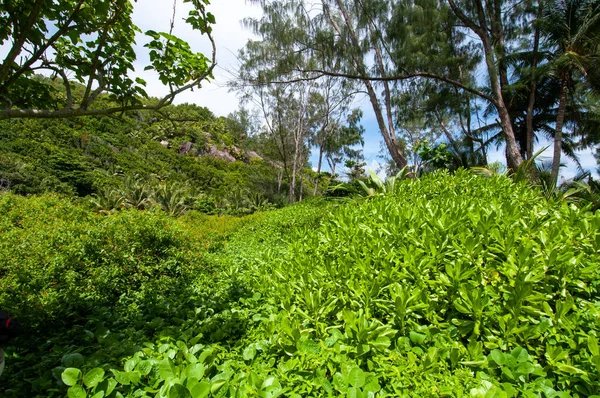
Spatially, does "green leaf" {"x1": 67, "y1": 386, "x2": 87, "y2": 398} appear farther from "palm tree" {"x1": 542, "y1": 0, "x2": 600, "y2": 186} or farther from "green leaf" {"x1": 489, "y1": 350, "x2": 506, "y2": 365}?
"palm tree" {"x1": 542, "y1": 0, "x2": 600, "y2": 186}

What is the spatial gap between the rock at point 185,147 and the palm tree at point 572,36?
30.3 metres

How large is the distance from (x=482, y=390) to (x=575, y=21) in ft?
43.4

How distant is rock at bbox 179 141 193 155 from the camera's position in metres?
31.8

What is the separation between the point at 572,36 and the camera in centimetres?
898

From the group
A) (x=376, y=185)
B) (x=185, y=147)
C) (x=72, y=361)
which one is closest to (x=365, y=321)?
(x=72, y=361)

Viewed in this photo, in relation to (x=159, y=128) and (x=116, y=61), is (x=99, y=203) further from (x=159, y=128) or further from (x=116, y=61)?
(x=159, y=128)

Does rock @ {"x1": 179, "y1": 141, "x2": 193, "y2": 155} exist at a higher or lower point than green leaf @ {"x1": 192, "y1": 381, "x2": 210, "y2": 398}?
higher

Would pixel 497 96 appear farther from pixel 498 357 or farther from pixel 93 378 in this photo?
pixel 93 378

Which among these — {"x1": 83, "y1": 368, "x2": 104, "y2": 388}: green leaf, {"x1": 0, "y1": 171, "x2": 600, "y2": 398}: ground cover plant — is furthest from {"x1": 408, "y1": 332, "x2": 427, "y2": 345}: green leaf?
{"x1": 83, "y1": 368, "x2": 104, "y2": 388}: green leaf

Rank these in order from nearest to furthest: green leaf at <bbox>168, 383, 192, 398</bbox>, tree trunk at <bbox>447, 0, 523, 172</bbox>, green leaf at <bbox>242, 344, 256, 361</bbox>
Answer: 1. green leaf at <bbox>168, 383, 192, 398</bbox>
2. green leaf at <bbox>242, 344, 256, 361</bbox>
3. tree trunk at <bbox>447, 0, 523, 172</bbox>

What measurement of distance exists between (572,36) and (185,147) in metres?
31.3

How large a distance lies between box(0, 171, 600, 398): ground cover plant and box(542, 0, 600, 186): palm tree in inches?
340

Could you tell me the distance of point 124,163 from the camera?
23062 millimetres

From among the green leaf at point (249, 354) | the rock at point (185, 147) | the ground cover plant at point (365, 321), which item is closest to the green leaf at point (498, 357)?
the ground cover plant at point (365, 321)
